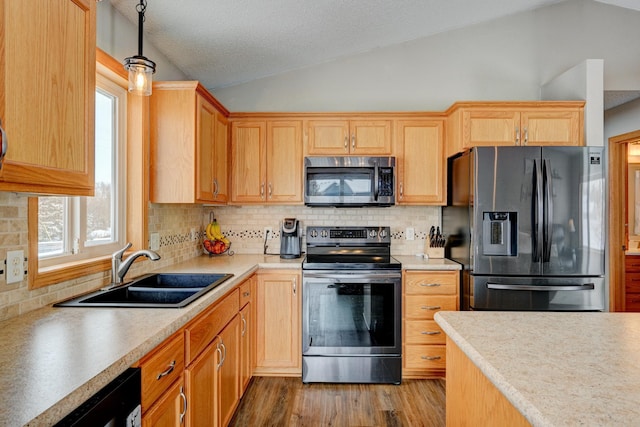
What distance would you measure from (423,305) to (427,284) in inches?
6.2

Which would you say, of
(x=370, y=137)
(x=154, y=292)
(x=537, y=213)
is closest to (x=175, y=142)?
(x=154, y=292)

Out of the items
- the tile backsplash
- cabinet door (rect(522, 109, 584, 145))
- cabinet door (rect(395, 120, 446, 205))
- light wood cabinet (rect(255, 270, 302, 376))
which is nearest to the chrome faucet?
the tile backsplash

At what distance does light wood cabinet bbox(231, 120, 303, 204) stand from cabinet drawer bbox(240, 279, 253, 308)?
84 cm

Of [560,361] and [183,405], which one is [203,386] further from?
[560,361]

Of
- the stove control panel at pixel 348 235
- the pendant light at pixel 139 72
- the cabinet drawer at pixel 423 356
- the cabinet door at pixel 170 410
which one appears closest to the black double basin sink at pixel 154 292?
the cabinet door at pixel 170 410

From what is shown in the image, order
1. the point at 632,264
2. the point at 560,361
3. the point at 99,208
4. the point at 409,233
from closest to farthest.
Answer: the point at 560,361 < the point at 99,208 < the point at 409,233 < the point at 632,264

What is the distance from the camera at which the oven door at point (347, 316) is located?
276cm

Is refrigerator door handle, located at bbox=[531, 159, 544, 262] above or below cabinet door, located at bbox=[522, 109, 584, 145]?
below

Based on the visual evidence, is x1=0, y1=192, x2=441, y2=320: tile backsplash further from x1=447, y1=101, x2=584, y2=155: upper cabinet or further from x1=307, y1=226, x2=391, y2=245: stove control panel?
x1=447, y1=101, x2=584, y2=155: upper cabinet

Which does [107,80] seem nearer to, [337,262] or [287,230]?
[287,230]

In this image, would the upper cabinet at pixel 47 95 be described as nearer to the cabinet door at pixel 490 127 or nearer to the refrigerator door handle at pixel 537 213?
the cabinet door at pixel 490 127

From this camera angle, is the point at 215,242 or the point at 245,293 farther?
the point at 215,242

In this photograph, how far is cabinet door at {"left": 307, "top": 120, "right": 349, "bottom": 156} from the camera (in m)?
3.11

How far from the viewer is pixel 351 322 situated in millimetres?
2775
